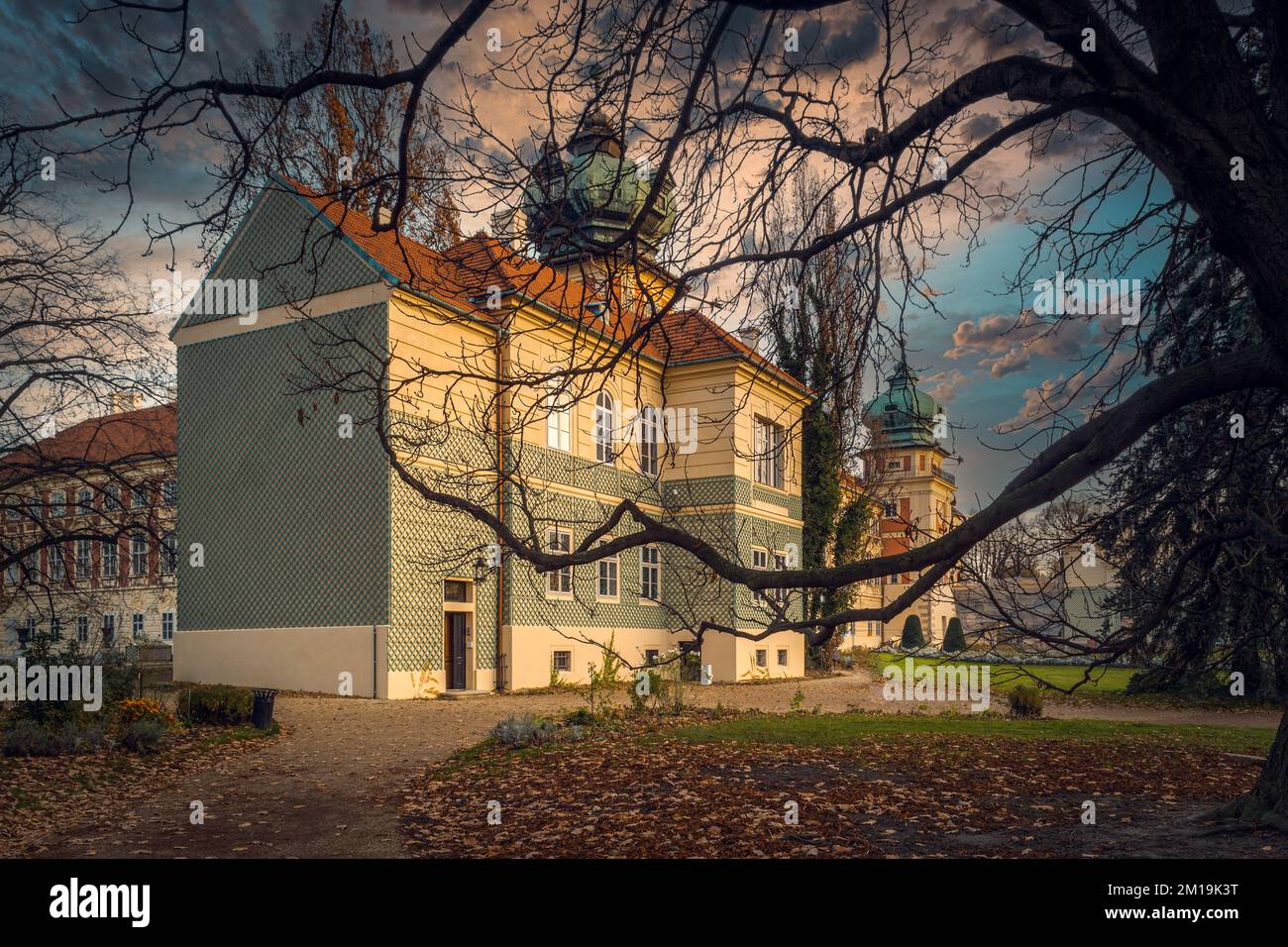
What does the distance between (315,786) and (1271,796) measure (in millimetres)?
8811

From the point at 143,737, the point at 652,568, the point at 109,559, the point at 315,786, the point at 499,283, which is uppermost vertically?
the point at 499,283

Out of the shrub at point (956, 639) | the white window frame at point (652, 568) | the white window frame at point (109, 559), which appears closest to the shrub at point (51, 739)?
the white window frame at point (109, 559)

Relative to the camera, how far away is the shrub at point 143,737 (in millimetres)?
12781

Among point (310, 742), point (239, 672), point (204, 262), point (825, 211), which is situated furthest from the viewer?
point (239, 672)

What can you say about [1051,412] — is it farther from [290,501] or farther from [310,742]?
[290,501]

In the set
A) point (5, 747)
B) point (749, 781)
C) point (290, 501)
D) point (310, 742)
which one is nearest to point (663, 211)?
point (749, 781)

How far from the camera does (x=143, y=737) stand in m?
12.8

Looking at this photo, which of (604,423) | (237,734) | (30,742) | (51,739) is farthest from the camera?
(604,423)

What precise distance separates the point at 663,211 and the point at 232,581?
18148mm

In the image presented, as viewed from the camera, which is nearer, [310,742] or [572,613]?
[310,742]

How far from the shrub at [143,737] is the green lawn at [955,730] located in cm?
687

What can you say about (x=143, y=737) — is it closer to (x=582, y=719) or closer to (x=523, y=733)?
(x=523, y=733)

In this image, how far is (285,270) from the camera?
72.4 feet

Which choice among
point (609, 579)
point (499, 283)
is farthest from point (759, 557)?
point (499, 283)
